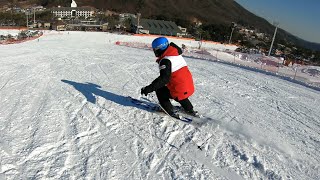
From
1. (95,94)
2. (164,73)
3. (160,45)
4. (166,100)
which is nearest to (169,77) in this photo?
(164,73)

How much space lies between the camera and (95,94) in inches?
290

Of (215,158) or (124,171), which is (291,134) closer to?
(215,158)

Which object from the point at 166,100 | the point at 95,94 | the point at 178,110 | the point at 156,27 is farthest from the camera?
the point at 156,27

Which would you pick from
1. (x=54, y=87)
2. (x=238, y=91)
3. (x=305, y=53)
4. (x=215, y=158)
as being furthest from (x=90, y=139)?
(x=305, y=53)

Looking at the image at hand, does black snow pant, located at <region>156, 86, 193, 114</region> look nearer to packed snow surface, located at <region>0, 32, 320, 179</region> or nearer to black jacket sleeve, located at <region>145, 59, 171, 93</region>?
packed snow surface, located at <region>0, 32, 320, 179</region>

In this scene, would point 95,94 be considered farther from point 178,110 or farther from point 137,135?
point 137,135

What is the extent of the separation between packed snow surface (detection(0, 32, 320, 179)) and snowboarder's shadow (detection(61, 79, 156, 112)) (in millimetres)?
23

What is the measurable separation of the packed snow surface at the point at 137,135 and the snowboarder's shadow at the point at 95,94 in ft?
0.08

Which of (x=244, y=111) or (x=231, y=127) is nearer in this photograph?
(x=231, y=127)

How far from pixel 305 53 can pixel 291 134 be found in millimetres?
74712

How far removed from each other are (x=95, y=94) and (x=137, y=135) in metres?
2.78

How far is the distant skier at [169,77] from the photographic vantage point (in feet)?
16.8

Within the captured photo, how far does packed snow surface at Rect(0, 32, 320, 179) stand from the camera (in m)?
3.92

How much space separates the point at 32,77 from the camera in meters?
8.78
